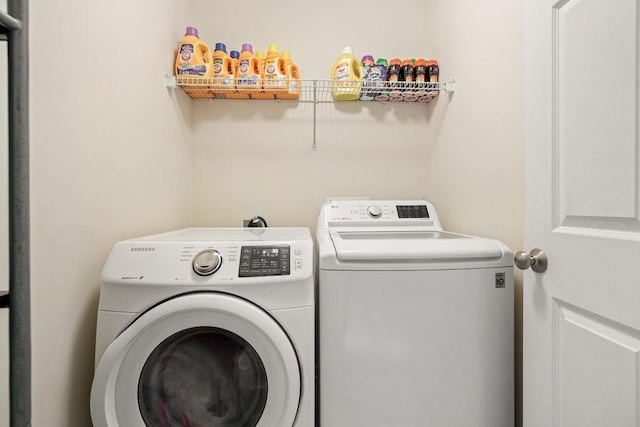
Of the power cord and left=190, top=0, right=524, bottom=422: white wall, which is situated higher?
left=190, top=0, right=524, bottom=422: white wall

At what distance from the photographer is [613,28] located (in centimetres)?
71

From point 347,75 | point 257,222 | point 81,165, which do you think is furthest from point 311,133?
point 81,165

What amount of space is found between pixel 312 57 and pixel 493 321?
1.69 metres

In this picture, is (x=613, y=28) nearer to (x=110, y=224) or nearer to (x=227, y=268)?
(x=227, y=268)

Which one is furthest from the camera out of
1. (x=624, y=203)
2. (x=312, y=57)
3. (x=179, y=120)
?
(x=312, y=57)

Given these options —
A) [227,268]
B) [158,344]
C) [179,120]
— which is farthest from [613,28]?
[179,120]

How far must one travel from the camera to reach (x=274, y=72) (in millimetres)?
1719

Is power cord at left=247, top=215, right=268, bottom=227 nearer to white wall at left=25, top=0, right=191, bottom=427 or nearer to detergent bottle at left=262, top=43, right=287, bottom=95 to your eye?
white wall at left=25, top=0, right=191, bottom=427

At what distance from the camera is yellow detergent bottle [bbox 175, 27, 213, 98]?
5.46 ft

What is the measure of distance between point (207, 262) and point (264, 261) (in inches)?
7.1

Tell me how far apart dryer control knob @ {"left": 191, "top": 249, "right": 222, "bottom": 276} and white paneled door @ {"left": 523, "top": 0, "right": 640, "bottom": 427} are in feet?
3.15

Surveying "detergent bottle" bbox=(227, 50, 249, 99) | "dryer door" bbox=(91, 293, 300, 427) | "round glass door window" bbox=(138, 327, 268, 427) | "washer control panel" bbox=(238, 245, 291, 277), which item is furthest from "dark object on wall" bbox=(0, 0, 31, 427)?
"detergent bottle" bbox=(227, 50, 249, 99)

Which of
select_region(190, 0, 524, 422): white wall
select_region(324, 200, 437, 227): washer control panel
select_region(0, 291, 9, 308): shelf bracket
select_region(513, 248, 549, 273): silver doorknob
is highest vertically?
select_region(190, 0, 524, 422): white wall

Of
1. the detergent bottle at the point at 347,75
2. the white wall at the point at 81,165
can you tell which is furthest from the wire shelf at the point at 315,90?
the white wall at the point at 81,165
